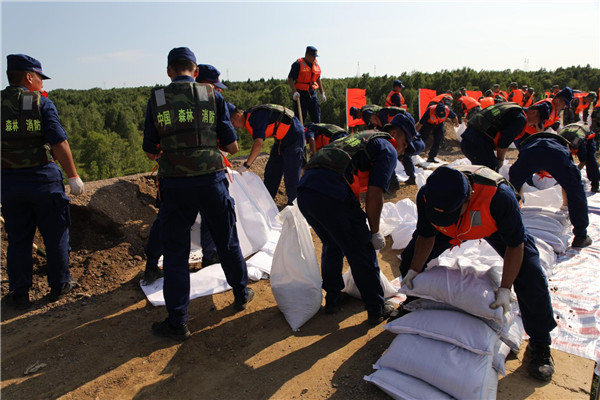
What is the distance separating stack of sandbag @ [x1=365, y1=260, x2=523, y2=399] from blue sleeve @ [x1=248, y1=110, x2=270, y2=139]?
214 centimetres

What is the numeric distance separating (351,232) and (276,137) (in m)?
1.99

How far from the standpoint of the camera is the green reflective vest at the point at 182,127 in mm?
2492

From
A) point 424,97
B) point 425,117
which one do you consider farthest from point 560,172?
point 424,97

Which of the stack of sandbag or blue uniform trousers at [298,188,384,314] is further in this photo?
blue uniform trousers at [298,188,384,314]

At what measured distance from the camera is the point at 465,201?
6.41 feet

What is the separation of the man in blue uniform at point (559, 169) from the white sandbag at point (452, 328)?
2.09 meters

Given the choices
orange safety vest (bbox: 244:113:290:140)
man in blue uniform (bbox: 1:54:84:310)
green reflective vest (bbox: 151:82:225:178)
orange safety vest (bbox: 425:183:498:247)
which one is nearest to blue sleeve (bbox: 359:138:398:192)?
orange safety vest (bbox: 425:183:498:247)

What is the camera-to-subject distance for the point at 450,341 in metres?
2.10

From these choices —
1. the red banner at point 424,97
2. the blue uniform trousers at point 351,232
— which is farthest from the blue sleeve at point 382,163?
the red banner at point 424,97

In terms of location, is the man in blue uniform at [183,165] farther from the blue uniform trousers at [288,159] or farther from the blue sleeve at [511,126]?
the blue sleeve at [511,126]

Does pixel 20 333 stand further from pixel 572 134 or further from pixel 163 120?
pixel 572 134

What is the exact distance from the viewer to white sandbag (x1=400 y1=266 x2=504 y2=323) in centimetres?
211

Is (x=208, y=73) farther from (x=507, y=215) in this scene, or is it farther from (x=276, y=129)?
(x=507, y=215)

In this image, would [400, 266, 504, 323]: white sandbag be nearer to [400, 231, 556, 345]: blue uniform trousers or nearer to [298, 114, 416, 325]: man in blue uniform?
[400, 231, 556, 345]: blue uniform trousers
